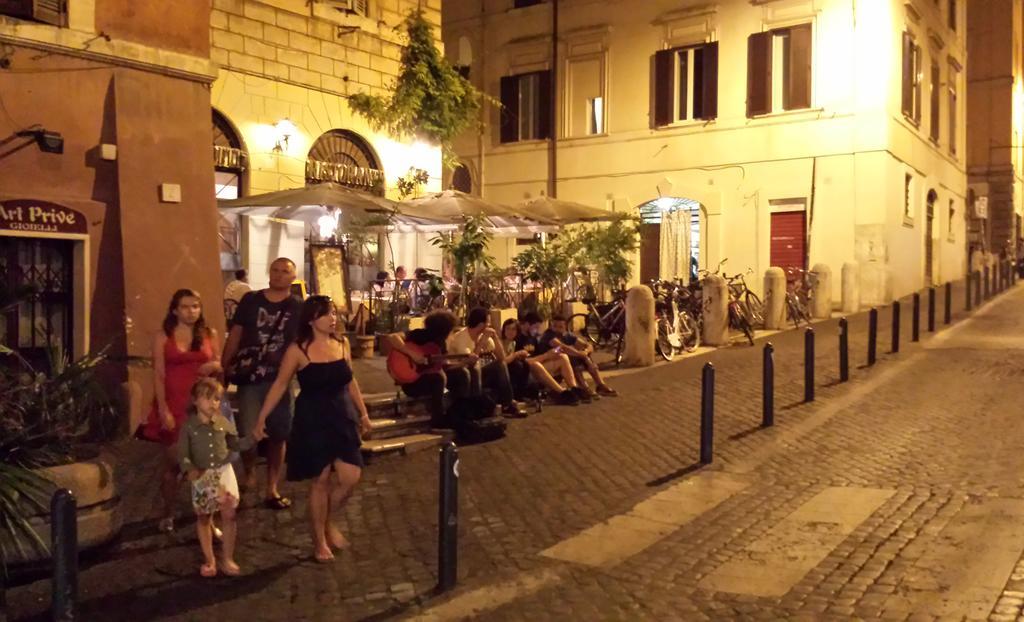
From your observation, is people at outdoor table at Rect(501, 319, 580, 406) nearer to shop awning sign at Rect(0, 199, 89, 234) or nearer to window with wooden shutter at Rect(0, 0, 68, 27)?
shop awning sign at Rect(0, 199, 89, 234)

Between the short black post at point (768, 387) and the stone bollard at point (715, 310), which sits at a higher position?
the stone bollard at point (715, 310)

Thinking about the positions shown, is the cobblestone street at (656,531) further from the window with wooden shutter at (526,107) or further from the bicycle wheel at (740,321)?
the window with wooden shutter at (526,107)

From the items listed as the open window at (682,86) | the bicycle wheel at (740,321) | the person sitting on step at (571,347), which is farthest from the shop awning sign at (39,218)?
the open window at (682,86)

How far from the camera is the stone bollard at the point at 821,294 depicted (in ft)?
70.6

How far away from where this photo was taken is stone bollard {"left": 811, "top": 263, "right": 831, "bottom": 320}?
21.5m

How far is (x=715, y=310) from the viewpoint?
17.3m

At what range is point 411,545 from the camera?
682 centimetres

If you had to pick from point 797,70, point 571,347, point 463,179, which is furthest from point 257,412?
point 463,179

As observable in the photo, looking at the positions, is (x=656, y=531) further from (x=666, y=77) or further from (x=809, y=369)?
(x=666, y=77)

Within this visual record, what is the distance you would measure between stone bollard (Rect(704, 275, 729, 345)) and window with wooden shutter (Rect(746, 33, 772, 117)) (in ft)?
29.5

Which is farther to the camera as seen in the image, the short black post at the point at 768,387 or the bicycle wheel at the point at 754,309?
the bicycle wheel at the point at 754,309

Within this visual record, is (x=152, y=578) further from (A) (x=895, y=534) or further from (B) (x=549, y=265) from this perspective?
(B) (x=549, y=265)

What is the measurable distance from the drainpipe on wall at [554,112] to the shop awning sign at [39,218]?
60.6 feet

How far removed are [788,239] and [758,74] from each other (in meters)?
4.12
